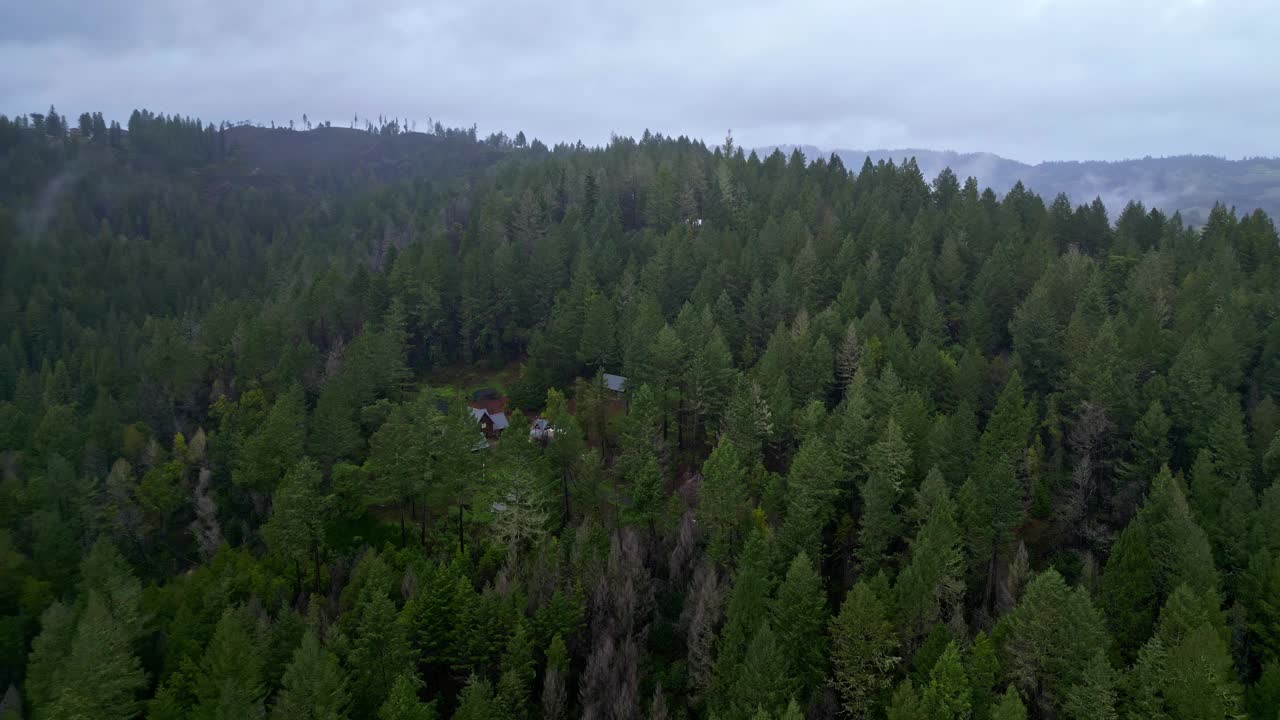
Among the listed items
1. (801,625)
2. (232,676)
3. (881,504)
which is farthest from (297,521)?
(881,504)

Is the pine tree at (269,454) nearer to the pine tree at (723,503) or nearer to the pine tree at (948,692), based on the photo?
the pine tree at (723,503)

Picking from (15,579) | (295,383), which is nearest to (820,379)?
(295,383)

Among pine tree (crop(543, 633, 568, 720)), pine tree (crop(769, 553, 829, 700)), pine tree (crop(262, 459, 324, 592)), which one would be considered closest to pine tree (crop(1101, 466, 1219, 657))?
pine tree (crop(769, 553, 829, 700))

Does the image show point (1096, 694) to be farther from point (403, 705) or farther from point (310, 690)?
point (310, 690)

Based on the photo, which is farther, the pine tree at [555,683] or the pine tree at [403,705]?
the pine tree at [555,683]

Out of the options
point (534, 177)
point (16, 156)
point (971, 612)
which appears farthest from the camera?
point (16, 156)

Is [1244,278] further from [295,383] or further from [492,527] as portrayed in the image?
[295,383]

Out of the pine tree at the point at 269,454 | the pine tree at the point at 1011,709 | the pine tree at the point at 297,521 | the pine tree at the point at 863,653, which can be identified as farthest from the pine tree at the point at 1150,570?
the pine tree at the point at 269,454

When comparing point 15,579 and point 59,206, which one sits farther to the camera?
point 59,206
